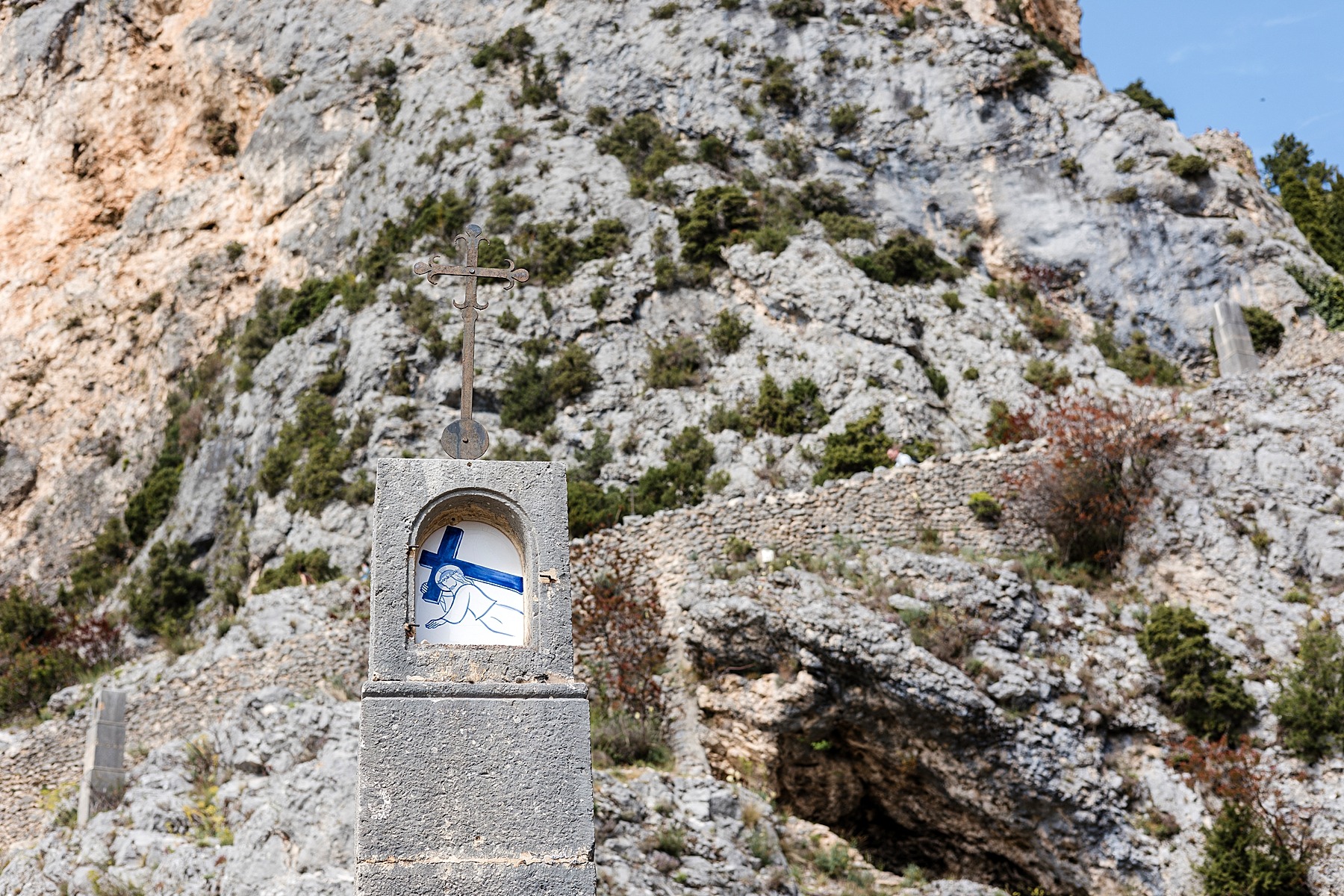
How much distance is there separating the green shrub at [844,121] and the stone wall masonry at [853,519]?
15314 mm

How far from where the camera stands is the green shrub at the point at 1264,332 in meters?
26.6

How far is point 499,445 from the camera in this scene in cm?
2544

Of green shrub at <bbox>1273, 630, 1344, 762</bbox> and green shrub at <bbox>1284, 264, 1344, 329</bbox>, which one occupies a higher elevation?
green shrub at <bbox>1284, 264, 1344, 329</bbox>

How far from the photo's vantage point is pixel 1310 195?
121 feet

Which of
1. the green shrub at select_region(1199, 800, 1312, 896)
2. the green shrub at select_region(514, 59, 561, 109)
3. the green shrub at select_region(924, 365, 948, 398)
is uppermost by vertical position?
the green shrub at select_region(514, 59, 561, 109)

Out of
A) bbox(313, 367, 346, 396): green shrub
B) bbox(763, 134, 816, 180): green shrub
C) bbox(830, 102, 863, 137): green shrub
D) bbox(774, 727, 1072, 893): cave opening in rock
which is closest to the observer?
bbox(774, 727, 1072, 893): cave opening in rock

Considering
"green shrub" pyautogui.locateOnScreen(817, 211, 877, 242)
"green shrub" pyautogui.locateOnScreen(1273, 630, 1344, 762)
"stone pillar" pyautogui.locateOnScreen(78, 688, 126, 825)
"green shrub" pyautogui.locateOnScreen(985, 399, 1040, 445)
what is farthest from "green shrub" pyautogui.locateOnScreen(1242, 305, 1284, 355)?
"stone pillar" pyautogui.locateOnScreen(78, 688, 126, 825)

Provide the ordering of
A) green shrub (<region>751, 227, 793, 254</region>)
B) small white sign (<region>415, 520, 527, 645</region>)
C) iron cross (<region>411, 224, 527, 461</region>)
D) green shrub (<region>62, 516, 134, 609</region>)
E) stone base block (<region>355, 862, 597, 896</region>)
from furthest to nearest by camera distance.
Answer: green shrub (<region>62, 516, 134, 609</region>) < green shrub (<region>751, 227, 793, 254</region>) < iron cross (<region>411, 224, 527, 461</region>) < small white sign (<region>415, 520, 527, 645</region>) < stone base block (<region>355, 862, 597, 896</region>)

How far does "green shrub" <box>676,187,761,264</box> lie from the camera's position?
29.0m

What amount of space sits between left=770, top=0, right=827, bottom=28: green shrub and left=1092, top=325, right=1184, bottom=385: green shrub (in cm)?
1259

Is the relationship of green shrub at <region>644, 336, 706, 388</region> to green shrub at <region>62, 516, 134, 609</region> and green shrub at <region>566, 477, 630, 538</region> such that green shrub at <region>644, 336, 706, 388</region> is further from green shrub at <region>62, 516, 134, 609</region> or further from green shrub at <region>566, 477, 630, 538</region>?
green shrub at <region>62, 516, 134, 609</region>

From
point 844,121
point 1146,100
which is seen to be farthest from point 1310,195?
point 844,121

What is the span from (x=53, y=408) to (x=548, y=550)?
113 ft

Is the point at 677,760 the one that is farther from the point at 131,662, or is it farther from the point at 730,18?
the point at 730,18
